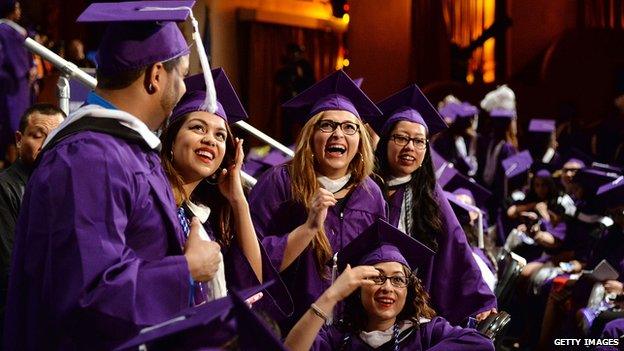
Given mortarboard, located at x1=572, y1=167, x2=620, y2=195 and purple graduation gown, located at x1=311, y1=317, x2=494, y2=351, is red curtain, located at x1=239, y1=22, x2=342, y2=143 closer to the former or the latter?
mortarboard, located at x1=572, y1=167, x2=620, y2=195

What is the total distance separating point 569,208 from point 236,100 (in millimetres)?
4699

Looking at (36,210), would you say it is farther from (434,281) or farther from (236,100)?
(434,281)

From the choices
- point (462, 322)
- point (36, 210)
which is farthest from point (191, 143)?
point (462, 322)

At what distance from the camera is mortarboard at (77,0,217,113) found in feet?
8.46

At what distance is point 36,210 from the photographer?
239 cm

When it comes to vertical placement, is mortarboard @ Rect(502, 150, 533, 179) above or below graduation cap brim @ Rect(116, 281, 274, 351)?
below

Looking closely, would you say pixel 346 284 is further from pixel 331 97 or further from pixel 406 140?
pixel 406 140

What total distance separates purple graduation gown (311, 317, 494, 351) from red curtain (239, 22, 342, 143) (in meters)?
10.7

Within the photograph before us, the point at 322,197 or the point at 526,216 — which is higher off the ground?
the point at 322,197

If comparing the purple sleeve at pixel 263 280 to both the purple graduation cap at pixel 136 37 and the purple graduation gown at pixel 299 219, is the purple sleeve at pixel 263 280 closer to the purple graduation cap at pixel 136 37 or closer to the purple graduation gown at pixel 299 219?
the purple graduation gown at pixel 299 219

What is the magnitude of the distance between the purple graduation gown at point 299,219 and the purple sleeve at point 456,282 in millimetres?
528

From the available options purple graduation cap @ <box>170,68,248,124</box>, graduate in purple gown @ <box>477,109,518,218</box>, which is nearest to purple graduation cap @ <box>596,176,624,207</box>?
graduate in purple gown @ <box>477,109,518,218</box>

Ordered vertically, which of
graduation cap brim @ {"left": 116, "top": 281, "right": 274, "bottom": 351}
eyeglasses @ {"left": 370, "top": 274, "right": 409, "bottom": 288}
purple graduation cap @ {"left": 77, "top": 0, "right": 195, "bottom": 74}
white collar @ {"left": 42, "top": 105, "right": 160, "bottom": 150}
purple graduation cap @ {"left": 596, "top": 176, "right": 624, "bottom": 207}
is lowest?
purple graduation cap @ {"left": 596, "top": 176, "right": 624, "bottom": 207}

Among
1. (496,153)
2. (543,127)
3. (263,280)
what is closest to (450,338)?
(263,280)
